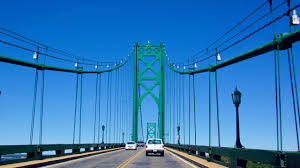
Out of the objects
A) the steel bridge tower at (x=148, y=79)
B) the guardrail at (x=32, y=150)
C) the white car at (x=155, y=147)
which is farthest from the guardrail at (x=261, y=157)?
the steel bridge tower at (x=148, y=79)

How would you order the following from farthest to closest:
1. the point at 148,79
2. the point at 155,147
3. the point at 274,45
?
the point at 148,79 → the point at 155,147 → the point at 274,45

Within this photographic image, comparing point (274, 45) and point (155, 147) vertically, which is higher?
point (274, 45)

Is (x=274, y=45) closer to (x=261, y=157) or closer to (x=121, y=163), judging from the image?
(x=261, y=157)

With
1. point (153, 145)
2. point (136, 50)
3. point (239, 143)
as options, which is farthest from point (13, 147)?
point (136, 50)

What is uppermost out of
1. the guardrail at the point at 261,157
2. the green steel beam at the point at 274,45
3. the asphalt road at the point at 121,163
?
the green steel beam at the point at 274,45

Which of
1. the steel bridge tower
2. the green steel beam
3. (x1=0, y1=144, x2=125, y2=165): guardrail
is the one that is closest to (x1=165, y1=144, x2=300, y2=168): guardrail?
the green steel beam

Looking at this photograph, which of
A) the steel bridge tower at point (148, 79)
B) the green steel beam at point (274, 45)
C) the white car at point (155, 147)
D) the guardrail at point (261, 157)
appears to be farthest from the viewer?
the steel bridge tower at point (148, 79)

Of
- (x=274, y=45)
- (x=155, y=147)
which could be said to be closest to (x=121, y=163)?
(x=155, y=147)

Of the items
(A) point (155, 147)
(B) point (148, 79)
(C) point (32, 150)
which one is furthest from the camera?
(B) point (148, 79)

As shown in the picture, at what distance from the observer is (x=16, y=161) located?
16.0 metres

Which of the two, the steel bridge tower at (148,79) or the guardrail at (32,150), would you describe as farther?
the steel bridge tower at (148,79)

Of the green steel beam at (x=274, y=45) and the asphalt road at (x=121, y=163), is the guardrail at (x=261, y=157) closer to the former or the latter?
the asphalt road at (x=121, y=163)

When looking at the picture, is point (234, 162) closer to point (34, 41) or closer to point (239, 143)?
point (239, 143)

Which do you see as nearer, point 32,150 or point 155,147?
point 32,150
